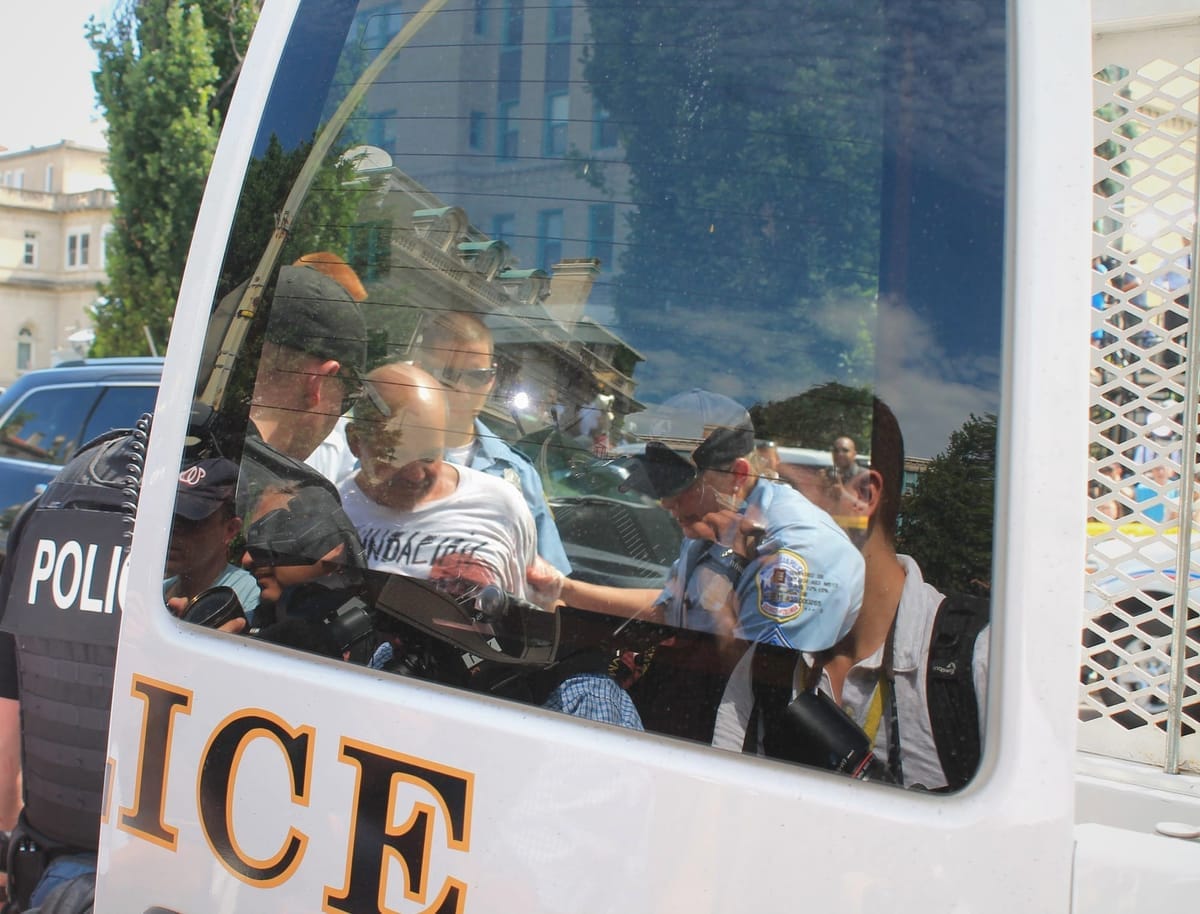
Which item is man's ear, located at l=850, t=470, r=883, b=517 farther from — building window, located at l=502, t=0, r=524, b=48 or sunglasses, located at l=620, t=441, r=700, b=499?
building window, located at l=502, t=0, r=524, b=48

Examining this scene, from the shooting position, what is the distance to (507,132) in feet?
4.09

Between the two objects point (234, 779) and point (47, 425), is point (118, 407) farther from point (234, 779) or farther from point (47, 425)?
point (234, 779)

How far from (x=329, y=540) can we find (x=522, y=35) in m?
Answer: 0.71

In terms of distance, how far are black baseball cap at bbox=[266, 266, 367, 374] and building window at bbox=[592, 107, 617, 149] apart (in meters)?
0.40

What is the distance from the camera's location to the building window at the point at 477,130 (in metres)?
1.25

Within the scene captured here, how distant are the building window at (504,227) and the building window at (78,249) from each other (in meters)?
49.2

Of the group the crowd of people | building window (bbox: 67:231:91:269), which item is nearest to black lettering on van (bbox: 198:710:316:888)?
the crowd of people

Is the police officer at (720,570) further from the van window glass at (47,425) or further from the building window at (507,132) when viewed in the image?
the van window glass at (47,425)

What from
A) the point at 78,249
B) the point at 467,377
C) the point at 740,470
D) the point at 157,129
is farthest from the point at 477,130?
the point at 78,249

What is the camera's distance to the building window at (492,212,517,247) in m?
1.22

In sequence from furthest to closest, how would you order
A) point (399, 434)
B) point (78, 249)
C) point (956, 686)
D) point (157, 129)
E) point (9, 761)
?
point (78, 249)
point (157, 129)
point (9, 761)
point (399, 434)
point (956, 686)

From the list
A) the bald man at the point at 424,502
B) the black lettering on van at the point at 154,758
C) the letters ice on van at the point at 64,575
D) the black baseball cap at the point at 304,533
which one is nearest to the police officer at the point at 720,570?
the bald man at the point at 424,502

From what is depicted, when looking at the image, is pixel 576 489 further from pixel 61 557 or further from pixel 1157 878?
pixel 61 557

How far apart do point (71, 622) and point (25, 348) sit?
50.5 meters
